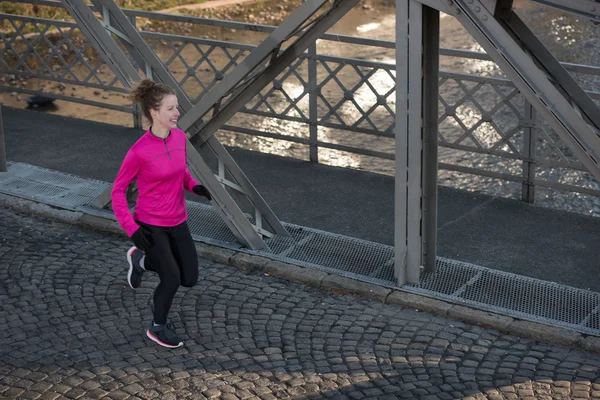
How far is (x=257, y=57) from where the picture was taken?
7.22 meters

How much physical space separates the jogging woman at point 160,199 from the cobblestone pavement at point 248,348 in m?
0.38

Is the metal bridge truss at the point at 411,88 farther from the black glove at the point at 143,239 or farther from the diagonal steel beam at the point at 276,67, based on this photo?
the black glove at the point at 143,239

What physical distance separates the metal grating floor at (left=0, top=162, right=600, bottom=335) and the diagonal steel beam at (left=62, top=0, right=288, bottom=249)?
0.17 m

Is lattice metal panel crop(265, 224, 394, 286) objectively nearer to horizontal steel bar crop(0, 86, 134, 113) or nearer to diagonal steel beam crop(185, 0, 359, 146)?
diagonal steel beam crop(185, 0, 359, 146)

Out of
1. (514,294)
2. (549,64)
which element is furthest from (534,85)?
(514,294)

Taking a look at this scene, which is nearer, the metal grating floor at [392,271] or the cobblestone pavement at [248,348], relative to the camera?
the cobblestone pavement at [248,348]

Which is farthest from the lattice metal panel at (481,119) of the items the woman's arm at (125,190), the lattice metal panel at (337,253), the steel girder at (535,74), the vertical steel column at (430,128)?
the woman's arm at (125,190)

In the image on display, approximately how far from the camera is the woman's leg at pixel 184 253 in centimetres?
623

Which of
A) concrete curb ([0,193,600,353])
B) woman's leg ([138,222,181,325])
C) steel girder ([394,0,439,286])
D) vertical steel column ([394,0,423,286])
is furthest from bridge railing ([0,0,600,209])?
woman's leg ([138,222,181,325])

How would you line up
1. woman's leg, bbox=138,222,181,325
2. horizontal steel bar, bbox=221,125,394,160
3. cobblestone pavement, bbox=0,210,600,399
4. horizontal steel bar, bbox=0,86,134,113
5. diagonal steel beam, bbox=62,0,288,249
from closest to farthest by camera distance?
cobblestone pavement, bbox=0,210,600,399 < woman's leg, bbox=138,222,181,325 < diagonal steel beam, bbox=62,0,288,249 < horizontal steel bar, bbox=221,125,394,160 < horizontal steel bar, bbox=0,86,134,113

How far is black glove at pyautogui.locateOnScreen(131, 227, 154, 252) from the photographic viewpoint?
19.5 feet

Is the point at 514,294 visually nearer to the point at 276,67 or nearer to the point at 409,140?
the point at 409,140

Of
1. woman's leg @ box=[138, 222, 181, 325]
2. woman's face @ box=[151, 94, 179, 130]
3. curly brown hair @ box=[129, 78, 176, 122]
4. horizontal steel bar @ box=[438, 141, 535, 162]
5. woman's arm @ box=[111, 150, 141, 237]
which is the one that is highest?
curly brown hair @ box=[129, 78, 176, 122]

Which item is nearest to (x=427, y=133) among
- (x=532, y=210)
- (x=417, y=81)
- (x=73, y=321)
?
(x=417, y=81)
